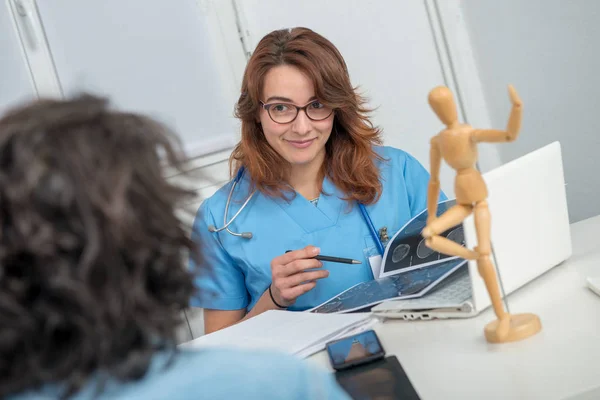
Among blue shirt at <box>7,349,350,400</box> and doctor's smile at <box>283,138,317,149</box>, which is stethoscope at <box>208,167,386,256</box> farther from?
blue shirt at <box>7,349,350,400</box>

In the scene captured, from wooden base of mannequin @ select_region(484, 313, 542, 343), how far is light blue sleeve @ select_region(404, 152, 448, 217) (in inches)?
31.2

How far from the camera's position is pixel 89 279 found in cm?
48

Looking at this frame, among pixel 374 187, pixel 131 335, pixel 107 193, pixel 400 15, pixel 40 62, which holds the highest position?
pixel 40 62

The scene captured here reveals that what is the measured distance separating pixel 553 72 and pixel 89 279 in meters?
2.21

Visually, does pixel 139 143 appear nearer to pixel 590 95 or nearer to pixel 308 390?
pixel 308 390

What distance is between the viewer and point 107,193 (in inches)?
19.0

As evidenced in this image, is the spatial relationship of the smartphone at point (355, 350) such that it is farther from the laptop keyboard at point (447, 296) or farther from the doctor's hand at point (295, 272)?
the doctor's hand at point (295, 272)

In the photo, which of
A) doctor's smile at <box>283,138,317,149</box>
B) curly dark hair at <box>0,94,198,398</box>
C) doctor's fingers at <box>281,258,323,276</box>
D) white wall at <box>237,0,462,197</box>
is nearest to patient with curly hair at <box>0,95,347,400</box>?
curly dark hair at <box>0,94,198,398</box>

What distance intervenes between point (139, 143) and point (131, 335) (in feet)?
0.47

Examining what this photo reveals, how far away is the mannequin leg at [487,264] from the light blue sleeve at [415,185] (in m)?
0.80

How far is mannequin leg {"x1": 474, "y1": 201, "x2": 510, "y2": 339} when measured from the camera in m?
0.95

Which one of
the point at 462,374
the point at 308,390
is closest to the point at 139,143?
the point at 308,390

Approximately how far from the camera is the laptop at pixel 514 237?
108cm

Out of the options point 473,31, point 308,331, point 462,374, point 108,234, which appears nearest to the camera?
point 108,234
